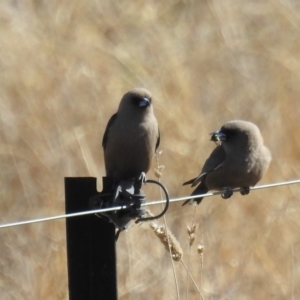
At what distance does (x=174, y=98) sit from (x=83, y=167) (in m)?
1.33

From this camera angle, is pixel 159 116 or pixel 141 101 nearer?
pixel 141 101

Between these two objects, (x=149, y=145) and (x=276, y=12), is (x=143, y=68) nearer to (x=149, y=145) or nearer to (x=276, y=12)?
(x=276, y=12)

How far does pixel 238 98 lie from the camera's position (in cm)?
993

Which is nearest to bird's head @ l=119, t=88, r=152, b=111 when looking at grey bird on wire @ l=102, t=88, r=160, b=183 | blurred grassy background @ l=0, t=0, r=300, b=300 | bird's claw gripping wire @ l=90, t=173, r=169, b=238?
grey bird on wire @ l=102, t=88, r=160, b=183

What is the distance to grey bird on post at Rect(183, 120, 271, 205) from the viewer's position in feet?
20.7

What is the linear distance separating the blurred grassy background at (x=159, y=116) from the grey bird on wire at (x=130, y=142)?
2590 millimetres

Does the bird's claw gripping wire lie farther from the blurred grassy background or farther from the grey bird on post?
the blurred grassy background

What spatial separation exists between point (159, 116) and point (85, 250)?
5.47 meters

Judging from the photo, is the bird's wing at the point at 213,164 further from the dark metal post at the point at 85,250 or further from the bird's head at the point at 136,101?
the dark metal post at the point at 85,250

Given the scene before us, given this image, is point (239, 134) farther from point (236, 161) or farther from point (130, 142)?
point (130, 142)

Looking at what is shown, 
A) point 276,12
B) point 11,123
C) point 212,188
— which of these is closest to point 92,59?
point 11,123

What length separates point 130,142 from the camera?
5.68 metres

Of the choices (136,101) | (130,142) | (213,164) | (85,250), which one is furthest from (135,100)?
(85,250)

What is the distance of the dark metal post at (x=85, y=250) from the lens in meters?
3.95
